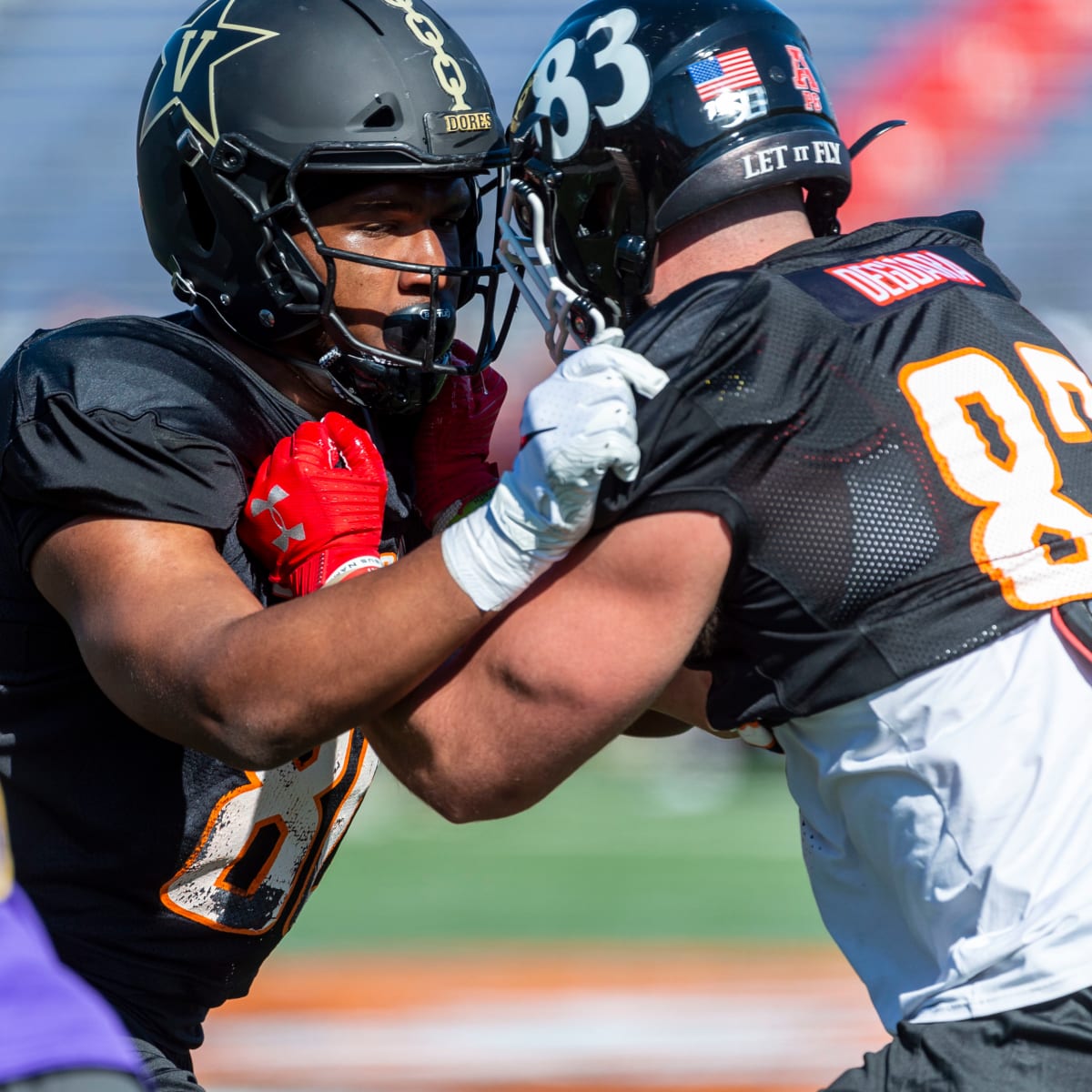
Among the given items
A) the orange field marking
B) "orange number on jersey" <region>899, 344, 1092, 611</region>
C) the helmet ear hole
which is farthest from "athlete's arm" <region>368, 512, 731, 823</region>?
the orange field marking

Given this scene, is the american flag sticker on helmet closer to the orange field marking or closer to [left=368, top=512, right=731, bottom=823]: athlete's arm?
[left=368, top=512, right=731, bottom=823]: athlete's arm

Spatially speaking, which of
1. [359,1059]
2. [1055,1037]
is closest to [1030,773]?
[1055,1037]

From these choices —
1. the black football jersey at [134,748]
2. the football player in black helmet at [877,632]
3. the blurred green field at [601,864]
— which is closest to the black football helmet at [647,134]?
the football player in black helmet at [877,632]

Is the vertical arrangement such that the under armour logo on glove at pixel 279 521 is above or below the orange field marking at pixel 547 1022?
above

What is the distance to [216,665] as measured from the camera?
2.09 metres

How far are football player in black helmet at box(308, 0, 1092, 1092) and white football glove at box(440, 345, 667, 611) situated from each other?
0.04 m

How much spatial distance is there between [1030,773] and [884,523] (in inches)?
14.3

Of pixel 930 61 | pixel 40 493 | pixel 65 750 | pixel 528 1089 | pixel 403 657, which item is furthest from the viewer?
pixel 930 61

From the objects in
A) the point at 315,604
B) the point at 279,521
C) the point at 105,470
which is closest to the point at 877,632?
the point at 315,604

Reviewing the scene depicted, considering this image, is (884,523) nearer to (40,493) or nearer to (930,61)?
(40,493)

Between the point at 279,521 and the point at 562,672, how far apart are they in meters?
0.63

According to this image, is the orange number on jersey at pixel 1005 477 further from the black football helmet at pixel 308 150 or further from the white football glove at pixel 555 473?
the black football helmet at pixel 308 150

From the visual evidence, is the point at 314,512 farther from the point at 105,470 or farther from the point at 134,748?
the point at 134,748

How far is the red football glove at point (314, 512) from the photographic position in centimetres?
236
